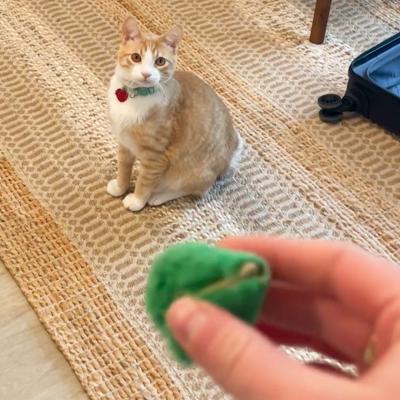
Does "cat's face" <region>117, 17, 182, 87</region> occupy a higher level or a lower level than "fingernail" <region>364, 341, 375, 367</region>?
lower

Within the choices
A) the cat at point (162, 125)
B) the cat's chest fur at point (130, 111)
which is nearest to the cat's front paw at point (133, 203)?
the cat at point (162, 125)

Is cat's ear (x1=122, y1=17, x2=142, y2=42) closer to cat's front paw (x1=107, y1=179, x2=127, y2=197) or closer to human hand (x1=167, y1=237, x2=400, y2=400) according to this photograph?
cat's front paw (x1=107, y1=179, x2=127, y2=197)

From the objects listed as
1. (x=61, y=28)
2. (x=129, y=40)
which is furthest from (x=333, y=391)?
(x=61, y=28)

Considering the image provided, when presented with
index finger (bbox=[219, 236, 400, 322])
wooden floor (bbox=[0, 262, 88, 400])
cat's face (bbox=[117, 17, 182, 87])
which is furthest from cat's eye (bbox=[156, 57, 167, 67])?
index finger (bbox=[219, 236, 400, 322])

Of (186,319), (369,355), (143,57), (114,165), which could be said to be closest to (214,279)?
(186,319)

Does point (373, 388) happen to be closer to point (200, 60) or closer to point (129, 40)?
point (129, 40)

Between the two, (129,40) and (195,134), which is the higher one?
(129,40)

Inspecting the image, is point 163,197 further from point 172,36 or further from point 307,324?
point 307,324
